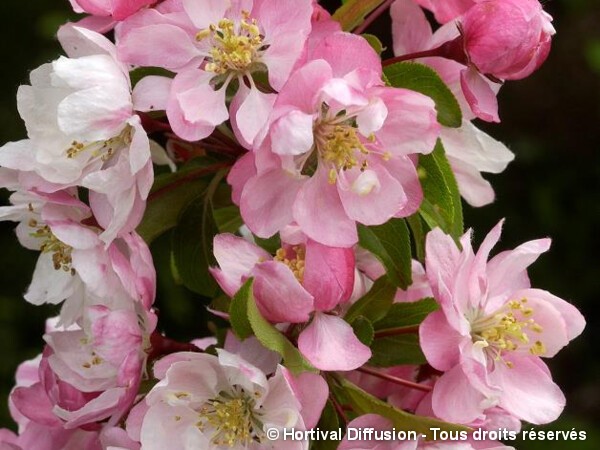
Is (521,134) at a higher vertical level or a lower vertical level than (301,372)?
lower

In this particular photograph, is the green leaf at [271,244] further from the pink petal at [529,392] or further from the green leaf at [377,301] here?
the pink petal at [529,392]

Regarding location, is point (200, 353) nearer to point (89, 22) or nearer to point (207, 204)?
point (207, 204)

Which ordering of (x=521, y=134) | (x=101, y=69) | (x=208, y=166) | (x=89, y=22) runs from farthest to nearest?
(x=521, y=134), (x=208, y=166), (x=89, y=22), (x=101, y=69)

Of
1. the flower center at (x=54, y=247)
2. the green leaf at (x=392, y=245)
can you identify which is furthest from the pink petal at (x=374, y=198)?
the flower center at (x=54, y=247)

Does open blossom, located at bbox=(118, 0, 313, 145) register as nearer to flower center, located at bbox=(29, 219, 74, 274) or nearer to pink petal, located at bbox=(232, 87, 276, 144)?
pink petal, located at bbox=(232, 87, 276, 144)

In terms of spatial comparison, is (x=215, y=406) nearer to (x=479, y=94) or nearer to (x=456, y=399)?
(x=456, y=399)

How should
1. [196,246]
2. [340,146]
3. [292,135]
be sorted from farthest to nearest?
[196,246] < [340,146] < [292,135]

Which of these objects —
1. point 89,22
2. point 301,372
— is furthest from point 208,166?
point 301,372

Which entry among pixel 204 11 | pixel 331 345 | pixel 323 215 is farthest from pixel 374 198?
pixel 204 11
